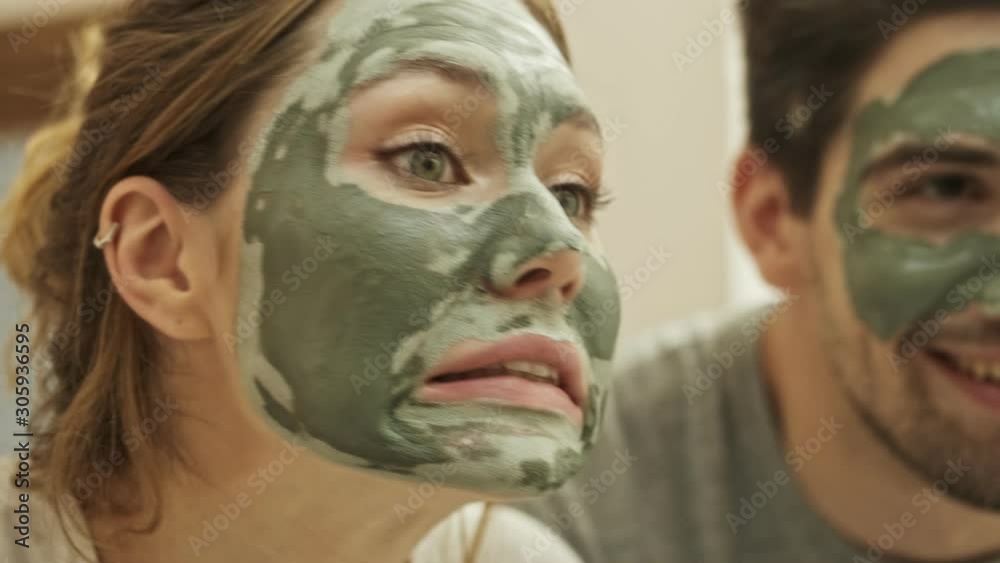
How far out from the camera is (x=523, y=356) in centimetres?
77

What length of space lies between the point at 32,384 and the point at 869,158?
0.81 meters

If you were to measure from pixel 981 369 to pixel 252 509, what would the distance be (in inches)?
27.0

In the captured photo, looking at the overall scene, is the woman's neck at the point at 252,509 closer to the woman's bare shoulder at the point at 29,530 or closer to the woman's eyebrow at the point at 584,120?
the woman's bare shoulder at the point at 29,530

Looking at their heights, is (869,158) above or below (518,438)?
above

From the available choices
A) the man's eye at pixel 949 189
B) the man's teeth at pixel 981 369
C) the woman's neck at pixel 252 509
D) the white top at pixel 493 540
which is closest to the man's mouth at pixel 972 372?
the man's teeth at pixel 981 369

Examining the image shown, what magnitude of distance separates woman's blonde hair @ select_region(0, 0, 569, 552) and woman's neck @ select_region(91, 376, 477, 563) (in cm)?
2

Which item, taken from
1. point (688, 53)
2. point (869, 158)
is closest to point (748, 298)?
point (688, 53)

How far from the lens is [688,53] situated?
69.1 inches

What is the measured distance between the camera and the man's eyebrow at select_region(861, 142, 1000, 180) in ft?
3.49

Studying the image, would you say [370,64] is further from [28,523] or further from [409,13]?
[28,523]

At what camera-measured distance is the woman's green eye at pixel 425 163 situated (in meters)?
0.80

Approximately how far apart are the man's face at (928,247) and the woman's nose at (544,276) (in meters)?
0.44

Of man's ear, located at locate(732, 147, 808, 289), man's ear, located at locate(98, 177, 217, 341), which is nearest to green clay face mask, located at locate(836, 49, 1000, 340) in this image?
man's ear, located at locate(732, 147, 808, 289)

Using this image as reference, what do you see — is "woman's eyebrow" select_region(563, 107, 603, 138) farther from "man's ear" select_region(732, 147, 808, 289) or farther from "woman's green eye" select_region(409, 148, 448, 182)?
"man's ear" select_region(732, 147, 808, 289)
